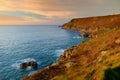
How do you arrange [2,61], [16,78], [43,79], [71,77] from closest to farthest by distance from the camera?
[71,77] < [43,79] < [16,78] < [2,61]

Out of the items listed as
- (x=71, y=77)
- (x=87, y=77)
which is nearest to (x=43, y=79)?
(x=71, y=77)

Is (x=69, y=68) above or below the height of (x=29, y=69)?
above

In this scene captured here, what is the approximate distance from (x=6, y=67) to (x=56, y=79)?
31540 millimetres

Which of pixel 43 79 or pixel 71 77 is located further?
pixel 43 79

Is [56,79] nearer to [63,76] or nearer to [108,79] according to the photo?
[63,76]

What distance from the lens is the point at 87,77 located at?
105ft

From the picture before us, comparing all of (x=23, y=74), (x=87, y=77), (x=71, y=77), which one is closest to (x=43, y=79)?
(x=71, y=77)

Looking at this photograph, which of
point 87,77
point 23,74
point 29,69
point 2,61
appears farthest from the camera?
point 2,61

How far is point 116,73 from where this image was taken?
2842 centimetres

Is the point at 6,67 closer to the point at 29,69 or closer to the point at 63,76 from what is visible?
the point at 29,69

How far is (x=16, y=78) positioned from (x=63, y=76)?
60.9 feet

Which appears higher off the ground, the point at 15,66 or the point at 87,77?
the point at 87,77

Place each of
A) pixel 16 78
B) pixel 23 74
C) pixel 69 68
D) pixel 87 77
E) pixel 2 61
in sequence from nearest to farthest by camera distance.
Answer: pixel 87 77 < pixel 69 68 < pixel 16 78 < pixel 23 74 < pixel 2 61

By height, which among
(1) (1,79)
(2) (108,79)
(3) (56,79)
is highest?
(2) (108,79)
